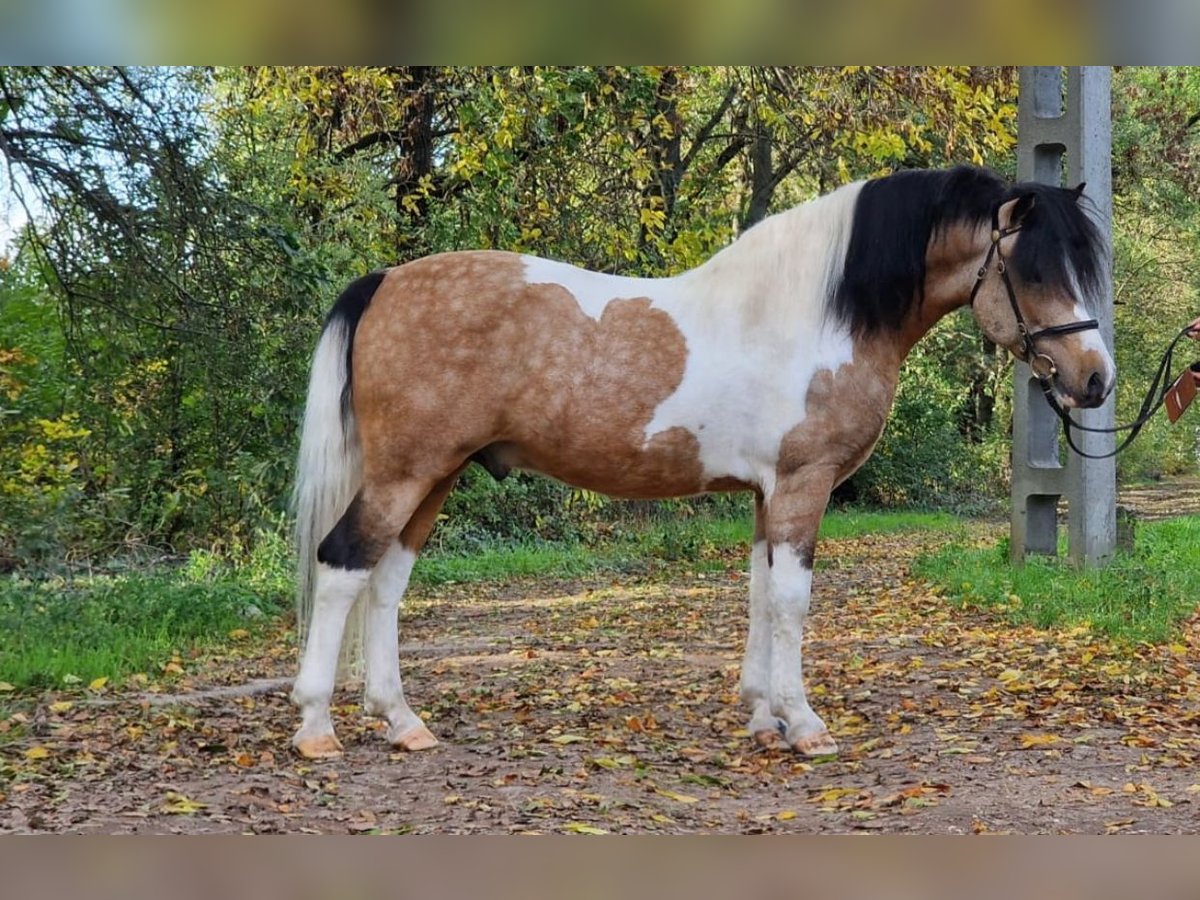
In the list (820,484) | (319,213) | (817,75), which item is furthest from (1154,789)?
(319,213)

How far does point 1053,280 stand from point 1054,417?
18.4 ft

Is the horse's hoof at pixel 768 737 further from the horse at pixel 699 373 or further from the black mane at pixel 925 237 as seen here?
the black mane at pixel 925 237

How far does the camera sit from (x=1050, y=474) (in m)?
9.84

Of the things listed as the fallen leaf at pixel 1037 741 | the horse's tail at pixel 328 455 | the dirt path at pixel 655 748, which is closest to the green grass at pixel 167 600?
the dirt path at pixel 655 748

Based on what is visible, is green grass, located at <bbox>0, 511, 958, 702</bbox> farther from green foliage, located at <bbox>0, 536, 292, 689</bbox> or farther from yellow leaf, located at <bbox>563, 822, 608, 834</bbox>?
yellow leaf, located at <bbox>563, 822, 608, 834</bbox>

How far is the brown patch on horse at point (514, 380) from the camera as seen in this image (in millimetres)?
4910

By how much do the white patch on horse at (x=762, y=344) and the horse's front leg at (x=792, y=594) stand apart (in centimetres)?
14

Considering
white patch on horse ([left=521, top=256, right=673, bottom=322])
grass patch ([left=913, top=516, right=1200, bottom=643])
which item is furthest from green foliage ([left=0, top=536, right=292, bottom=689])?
grass patch ([left=913, top=516, right=1200, bottom=643])

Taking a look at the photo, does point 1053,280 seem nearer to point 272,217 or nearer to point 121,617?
point 272,217

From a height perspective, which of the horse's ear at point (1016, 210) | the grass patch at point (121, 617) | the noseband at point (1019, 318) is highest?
the horse's ear at point (1016, 210)

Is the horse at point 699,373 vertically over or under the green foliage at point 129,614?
over

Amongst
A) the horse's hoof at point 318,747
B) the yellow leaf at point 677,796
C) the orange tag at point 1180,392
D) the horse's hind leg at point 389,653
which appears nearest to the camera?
the yellow leaf at point 677,796

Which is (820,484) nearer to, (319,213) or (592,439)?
(592,439)

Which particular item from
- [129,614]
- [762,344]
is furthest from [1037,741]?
[129,614]
